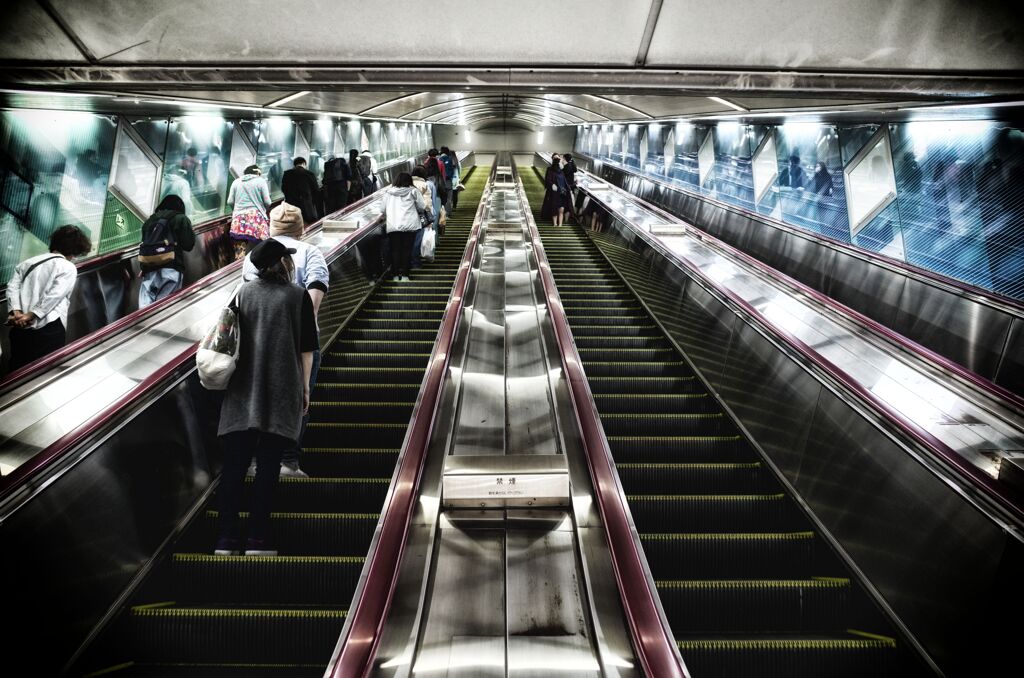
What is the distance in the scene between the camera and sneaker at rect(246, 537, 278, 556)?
8.55ft

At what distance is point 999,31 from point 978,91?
38 cm

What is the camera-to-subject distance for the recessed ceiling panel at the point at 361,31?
3.45 m

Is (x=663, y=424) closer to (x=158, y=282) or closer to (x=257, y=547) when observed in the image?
(x=257, y=547)

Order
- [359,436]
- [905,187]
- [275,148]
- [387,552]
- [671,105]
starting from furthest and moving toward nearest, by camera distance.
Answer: [275,148] → [671,105] → [905,187] → [359,436] → [387,552]

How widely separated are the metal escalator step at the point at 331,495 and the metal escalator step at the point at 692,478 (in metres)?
1.50

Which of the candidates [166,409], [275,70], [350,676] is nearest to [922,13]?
[275,70]

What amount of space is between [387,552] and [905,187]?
27.9 ft

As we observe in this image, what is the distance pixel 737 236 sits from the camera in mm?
10352

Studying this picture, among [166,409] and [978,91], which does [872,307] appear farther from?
[166,409]

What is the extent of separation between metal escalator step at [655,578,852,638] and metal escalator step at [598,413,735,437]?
1.62 metres

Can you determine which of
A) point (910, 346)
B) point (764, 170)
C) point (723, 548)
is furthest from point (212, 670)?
point (764, 170)

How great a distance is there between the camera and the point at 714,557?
2824mm

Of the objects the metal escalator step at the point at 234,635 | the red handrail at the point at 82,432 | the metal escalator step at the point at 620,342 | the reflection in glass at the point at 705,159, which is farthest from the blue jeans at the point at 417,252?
the reflection in glass at the point at 705,159

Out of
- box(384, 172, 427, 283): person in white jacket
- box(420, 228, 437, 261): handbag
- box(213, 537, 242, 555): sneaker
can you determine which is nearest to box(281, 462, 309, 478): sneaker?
box(213, 537, 242, 555): sneaker
